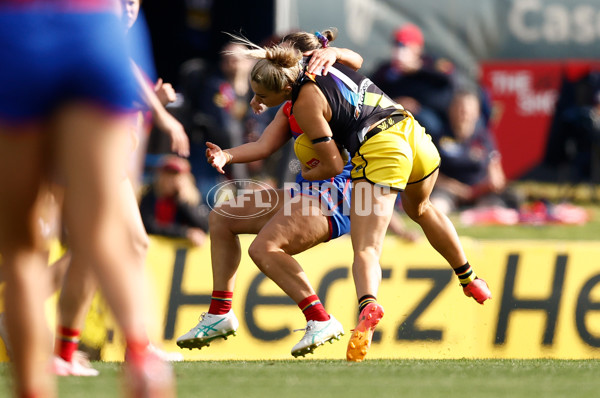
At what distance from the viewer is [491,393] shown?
429 centimetres

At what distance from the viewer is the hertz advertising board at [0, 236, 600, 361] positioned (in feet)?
20.8

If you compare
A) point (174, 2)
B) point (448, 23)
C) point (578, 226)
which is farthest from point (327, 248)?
point (174, 2)

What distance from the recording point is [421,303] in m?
6.46

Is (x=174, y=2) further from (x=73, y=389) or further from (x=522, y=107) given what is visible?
(x=73, y=389)

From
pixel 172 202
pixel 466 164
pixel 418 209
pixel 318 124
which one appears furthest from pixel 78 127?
pixel 466 164

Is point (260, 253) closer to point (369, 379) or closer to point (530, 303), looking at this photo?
point (369, 379)

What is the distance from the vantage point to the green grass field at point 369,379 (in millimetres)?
4301

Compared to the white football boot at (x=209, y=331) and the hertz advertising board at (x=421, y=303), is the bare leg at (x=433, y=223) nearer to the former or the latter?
the hertz advertising board at (x=421, y=303)

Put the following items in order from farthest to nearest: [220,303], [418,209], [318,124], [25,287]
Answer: [418,209], [220,303], [318,124], [25,287]

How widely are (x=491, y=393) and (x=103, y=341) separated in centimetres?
267

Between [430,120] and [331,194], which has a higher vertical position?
[331,194]

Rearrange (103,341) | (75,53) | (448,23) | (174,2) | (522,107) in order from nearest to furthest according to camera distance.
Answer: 1. (75,53)
2. (103,341)
3. (448,23)
4. (522,107)
5. (174,2)

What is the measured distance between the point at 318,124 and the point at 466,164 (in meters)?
6.58

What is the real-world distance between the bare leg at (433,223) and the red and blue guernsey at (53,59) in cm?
295
